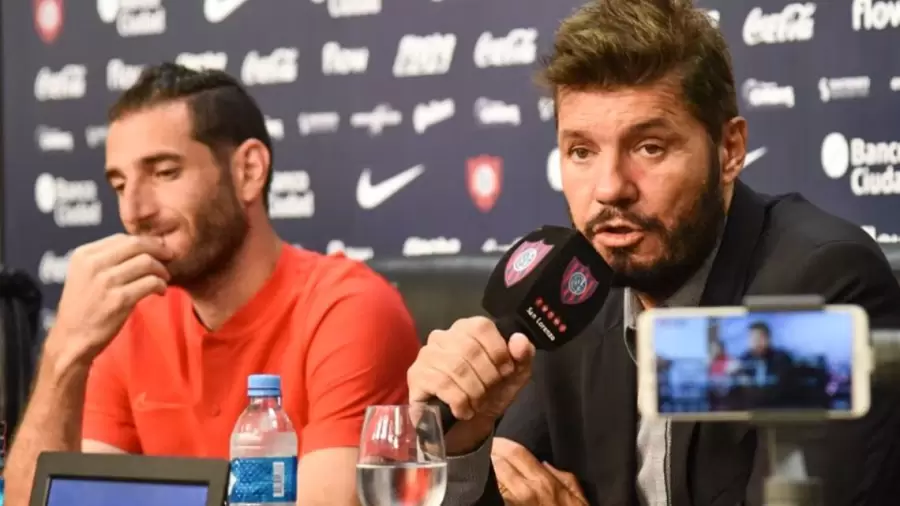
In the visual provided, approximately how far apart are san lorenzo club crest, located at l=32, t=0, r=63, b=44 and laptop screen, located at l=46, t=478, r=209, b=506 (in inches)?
122

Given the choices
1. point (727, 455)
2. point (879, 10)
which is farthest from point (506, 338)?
point (879, 10)

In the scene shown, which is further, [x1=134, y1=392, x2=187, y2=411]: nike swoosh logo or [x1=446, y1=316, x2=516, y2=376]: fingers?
[x1=134, y1=392, x2=187, y2=411]: nike swoosh logo

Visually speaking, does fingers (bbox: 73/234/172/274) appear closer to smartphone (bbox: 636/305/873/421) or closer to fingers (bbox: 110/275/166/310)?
fingers (bbox: 110/275/166/310)

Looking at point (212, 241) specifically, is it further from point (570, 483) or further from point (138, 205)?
point (570, 483)

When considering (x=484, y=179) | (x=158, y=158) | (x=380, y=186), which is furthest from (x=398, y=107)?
(x=158, y=158)

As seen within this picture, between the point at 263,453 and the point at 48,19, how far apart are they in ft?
8.97

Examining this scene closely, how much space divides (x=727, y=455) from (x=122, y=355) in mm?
1324

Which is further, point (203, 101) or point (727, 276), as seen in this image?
point (203, 101)

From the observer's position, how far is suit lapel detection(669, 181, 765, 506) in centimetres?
179

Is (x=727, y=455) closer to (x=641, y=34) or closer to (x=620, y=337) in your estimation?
(x=620, y=337)

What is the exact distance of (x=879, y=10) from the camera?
308cm

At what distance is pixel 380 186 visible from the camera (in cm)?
377

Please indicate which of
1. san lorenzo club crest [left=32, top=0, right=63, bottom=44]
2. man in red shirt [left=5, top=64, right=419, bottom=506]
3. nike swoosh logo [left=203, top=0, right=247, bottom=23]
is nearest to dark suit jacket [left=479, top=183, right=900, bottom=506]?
man in red shirt [left=5, top=64, right=419, bottom=506]

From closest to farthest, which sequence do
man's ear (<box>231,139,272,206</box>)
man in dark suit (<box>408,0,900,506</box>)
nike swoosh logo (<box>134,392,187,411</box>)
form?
man in dark suit (<box>408,0,900,506</box>)
nike swoosh logo (<box>134,392,187,411</box>)
man's ear (<box>231,139,272,206</box>)
